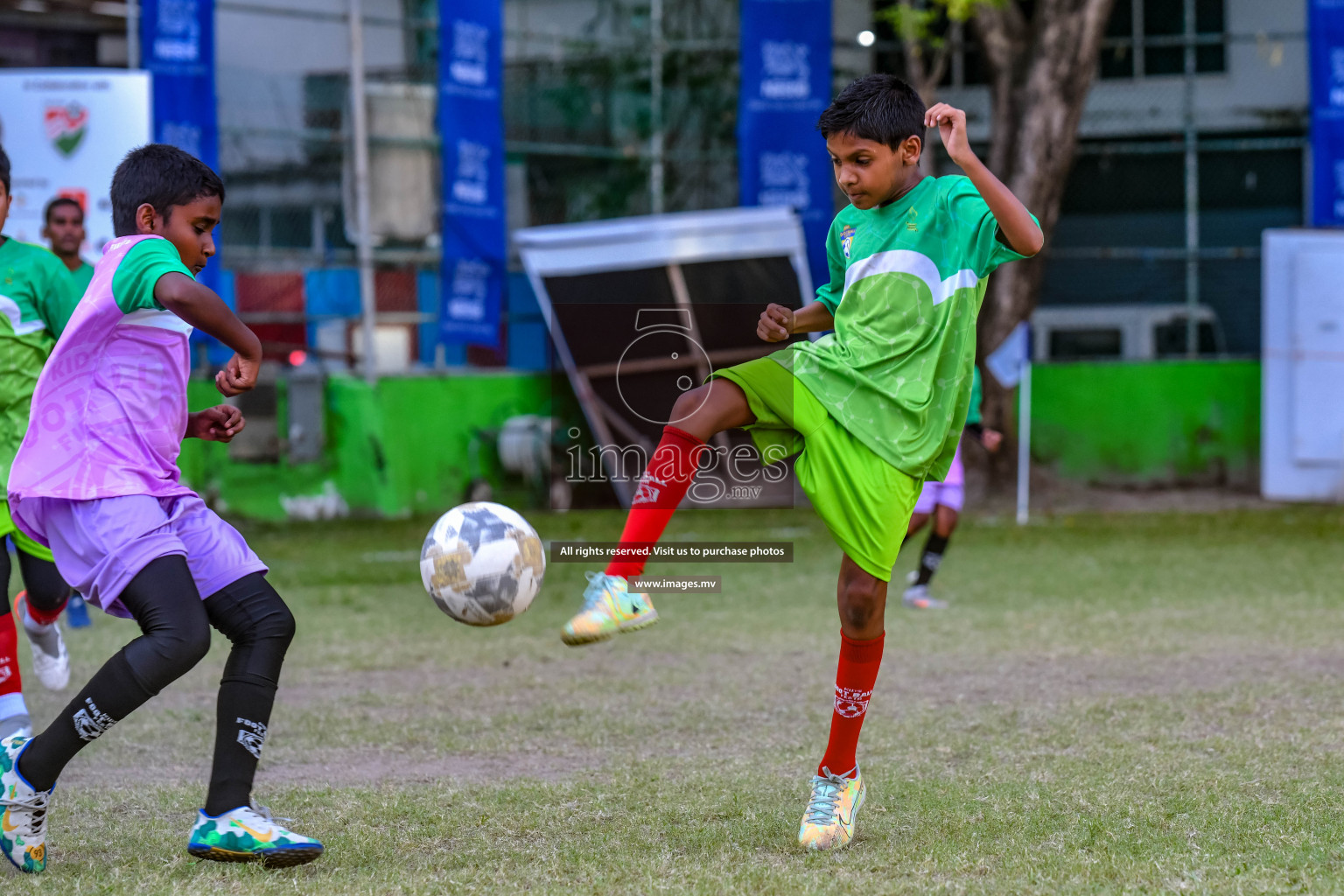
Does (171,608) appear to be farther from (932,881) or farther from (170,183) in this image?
(932,881)

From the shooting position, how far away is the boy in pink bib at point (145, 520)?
137 inches

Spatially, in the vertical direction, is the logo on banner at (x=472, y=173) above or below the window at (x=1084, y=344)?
above

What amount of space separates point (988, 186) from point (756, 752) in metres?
2.20

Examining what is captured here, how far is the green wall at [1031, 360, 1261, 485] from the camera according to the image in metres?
16.8

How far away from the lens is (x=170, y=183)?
11.8 ft

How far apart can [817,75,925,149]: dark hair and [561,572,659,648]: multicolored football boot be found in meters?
1.27

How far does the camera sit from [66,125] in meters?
11.8

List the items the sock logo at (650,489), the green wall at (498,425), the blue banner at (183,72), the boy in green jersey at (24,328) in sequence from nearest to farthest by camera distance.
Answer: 1. the sock logo at (650,489)
2. the boy in green jersey at (24,328)
3. the blue banner at (183,72)
4. the green wall at (498,425)

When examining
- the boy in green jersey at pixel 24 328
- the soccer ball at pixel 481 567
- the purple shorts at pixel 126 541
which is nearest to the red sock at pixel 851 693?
the soccer ball at pixel 481 567

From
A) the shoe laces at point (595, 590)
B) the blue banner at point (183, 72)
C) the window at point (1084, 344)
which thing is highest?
the blue banner at point (183, 72)

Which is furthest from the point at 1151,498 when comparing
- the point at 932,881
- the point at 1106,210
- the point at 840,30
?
the point at 932,881

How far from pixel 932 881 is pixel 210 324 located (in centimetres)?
206

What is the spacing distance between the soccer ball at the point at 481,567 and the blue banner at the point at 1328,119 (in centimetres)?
1361

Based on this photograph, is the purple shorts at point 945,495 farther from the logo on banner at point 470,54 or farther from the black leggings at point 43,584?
the logo on banner at point 470,54
